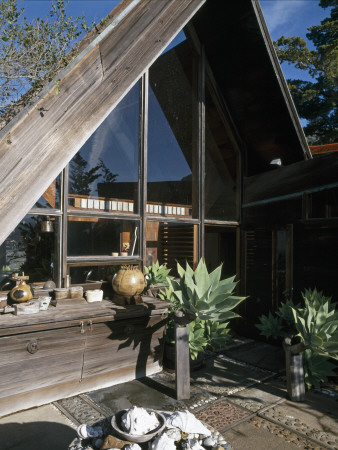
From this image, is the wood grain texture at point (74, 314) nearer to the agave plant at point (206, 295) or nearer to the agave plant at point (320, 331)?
the agave plant at point (206, 295)

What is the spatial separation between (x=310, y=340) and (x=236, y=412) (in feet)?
4.12

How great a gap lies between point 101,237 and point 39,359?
205 cm

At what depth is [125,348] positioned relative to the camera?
191 inches

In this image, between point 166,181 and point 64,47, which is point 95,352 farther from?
point 64,47

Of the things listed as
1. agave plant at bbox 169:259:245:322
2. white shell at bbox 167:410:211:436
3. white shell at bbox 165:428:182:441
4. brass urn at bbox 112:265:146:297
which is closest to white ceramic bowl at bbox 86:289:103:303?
brass urn at bbox 112:265:146:297

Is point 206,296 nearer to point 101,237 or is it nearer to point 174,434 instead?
point 174,434

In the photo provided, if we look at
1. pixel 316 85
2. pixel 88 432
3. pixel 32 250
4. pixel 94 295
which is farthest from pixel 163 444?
pixel 316 85

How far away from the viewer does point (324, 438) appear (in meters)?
3.47

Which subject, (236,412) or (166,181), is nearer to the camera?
(236,412)

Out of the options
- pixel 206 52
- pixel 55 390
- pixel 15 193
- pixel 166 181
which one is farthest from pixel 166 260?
pixel 15 193

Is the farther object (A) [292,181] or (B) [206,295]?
(A) [292,181]

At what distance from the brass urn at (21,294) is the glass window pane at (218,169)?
392 cm

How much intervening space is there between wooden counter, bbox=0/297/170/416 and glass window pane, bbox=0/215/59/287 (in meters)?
0.65

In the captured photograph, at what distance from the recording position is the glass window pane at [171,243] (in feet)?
20.6
